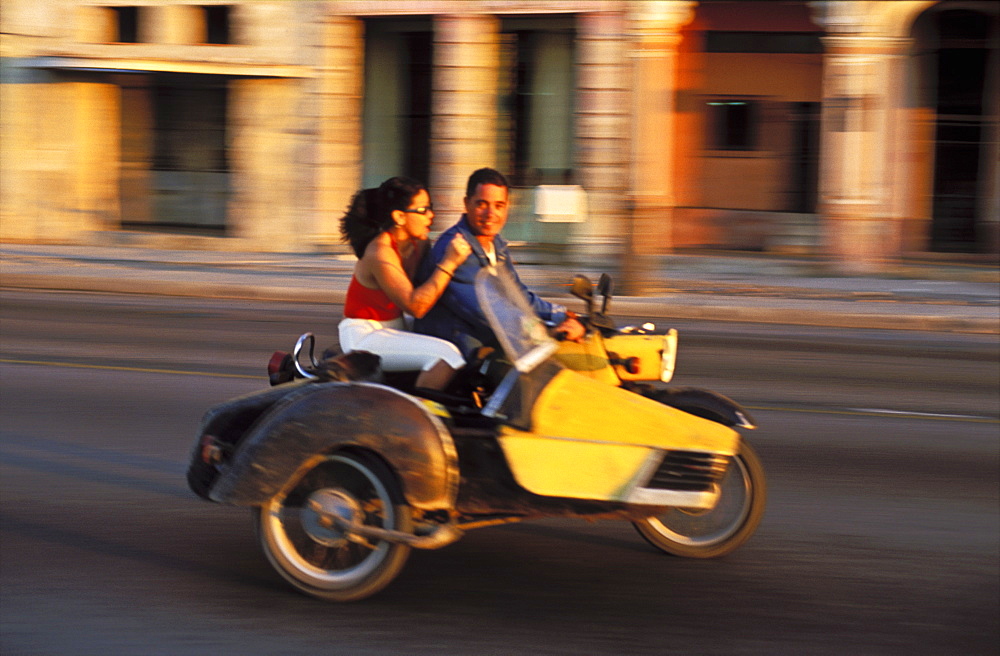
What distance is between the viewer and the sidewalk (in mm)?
14625

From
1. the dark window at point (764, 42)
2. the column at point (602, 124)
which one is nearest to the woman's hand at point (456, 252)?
the column at point (602, 124)

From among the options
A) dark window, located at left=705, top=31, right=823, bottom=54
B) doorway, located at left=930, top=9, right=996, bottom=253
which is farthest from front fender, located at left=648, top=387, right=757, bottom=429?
dark window, located at left=705, top=31, right=823, bottom=54

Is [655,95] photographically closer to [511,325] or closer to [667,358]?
[667,358]

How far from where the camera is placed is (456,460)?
4.55m

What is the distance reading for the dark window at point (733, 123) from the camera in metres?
20.2

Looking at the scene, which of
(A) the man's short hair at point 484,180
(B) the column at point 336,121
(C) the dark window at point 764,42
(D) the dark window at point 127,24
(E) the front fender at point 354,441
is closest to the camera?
(E) the front fender at point 354,441

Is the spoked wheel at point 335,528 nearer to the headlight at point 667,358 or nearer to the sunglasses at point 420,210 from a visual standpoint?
the sunglasses at point 420,210

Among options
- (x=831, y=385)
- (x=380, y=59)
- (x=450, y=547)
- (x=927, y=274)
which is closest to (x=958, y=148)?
(x=927, y=274)

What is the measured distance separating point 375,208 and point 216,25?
17272 mm

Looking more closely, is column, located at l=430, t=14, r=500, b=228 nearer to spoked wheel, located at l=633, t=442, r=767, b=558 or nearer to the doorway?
the doorway

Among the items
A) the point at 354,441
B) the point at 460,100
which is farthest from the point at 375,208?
the point at 460,100

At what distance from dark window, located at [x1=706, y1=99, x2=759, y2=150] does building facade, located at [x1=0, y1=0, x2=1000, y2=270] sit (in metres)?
0.03

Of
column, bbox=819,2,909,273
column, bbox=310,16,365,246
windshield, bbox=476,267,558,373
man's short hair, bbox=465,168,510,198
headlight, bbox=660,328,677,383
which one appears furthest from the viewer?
column, bbox=310,16,365,246

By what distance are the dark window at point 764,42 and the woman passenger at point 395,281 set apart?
1596cm
